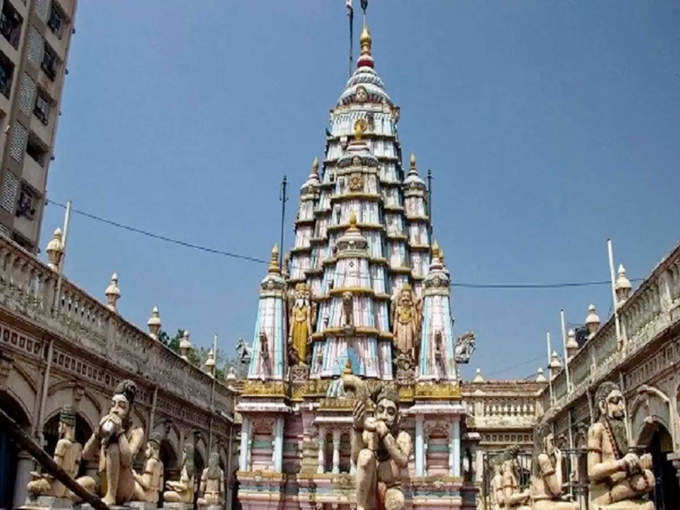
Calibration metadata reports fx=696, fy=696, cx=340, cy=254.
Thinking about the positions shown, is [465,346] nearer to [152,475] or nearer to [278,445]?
[278,445]

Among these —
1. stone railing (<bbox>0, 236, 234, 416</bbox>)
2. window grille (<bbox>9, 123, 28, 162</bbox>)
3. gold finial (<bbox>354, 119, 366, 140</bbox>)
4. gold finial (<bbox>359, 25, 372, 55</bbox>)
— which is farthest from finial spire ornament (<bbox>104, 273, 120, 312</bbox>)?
gold finial (<bbox>359, 25, 372, 55</bbox>)

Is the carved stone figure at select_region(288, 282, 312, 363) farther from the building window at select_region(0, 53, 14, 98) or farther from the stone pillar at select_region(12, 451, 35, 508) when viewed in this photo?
the stone pillar at select_region(12, 451, 35, 508)

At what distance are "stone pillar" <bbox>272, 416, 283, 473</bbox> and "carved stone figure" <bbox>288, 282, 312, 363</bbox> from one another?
365cm

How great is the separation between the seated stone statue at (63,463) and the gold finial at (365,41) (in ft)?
117

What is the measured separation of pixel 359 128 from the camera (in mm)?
35938

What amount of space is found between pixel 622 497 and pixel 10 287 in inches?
441

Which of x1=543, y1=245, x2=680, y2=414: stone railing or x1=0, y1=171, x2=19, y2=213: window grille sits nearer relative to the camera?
x1=543, y1=245, x2=680, y2=414: stone railing

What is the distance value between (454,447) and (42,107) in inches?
832

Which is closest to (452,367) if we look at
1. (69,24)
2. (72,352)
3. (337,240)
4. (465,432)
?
(465,432)

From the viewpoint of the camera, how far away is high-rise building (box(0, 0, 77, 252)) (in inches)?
969

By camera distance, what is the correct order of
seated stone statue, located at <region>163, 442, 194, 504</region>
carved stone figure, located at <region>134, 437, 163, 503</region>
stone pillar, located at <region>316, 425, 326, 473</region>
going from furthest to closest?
stone pillar, located at <region>316, 425, 326, 473</region> < seated stone statue, located at <region>163, 442, 194, 504</region> < carved stone figure, located at <region>134, 437, 163, 503</region>

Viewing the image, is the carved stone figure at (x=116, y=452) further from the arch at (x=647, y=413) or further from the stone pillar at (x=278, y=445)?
the stone pillar at (x=278, y=445)

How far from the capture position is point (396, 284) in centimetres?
3362

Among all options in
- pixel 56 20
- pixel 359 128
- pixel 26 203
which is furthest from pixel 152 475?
pixel 359 128
